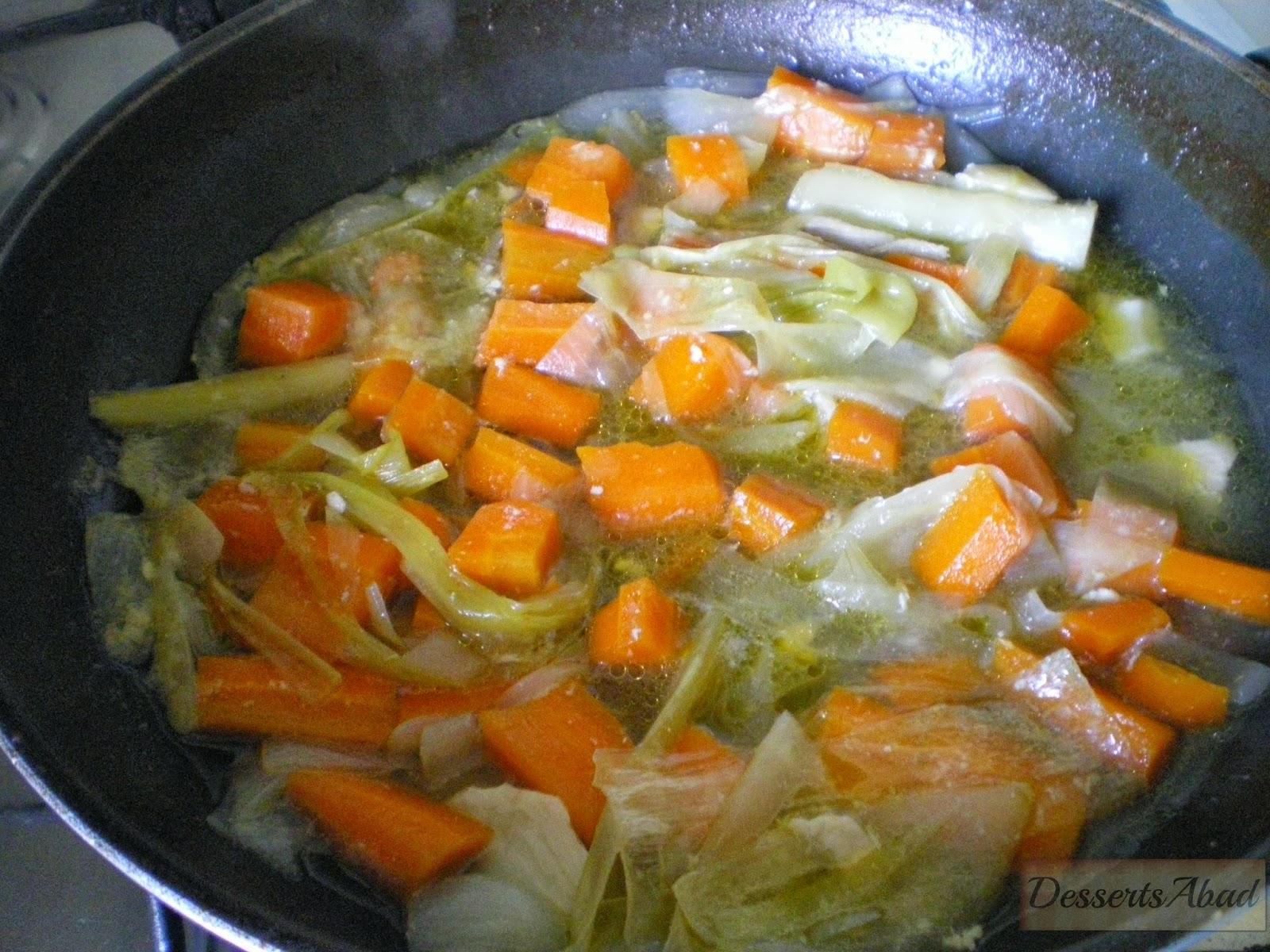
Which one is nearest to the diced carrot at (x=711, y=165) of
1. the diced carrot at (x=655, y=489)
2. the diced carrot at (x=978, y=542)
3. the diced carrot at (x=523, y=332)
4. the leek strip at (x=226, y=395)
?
the diced carrot at (x=523, y=332)

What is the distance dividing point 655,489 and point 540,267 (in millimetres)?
706

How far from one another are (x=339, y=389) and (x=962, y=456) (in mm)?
1345

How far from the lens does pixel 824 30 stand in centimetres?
288

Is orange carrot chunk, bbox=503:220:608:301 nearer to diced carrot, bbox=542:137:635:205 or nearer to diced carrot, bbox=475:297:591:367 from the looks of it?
diced carrot, bbox=475:297:591:367

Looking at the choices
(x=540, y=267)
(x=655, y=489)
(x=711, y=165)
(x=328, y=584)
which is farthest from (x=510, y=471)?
(x=711, y=165)

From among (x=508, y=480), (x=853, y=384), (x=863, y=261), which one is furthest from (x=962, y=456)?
(x=508, y=480)

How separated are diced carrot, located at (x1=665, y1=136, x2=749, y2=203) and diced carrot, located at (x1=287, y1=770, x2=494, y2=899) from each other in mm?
1675

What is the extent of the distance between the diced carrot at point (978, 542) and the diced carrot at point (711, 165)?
42.5 inches

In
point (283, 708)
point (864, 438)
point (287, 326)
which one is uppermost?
point (864, 438)

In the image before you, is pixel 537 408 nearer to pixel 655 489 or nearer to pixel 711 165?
pixel 655 489

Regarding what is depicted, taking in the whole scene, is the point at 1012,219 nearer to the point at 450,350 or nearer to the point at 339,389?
the point at 450,350

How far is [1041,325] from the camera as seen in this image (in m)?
2.40

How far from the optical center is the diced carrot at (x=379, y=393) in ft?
7.61

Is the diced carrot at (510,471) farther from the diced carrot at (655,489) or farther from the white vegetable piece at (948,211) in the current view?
the white vegetable piece at (948,211)
